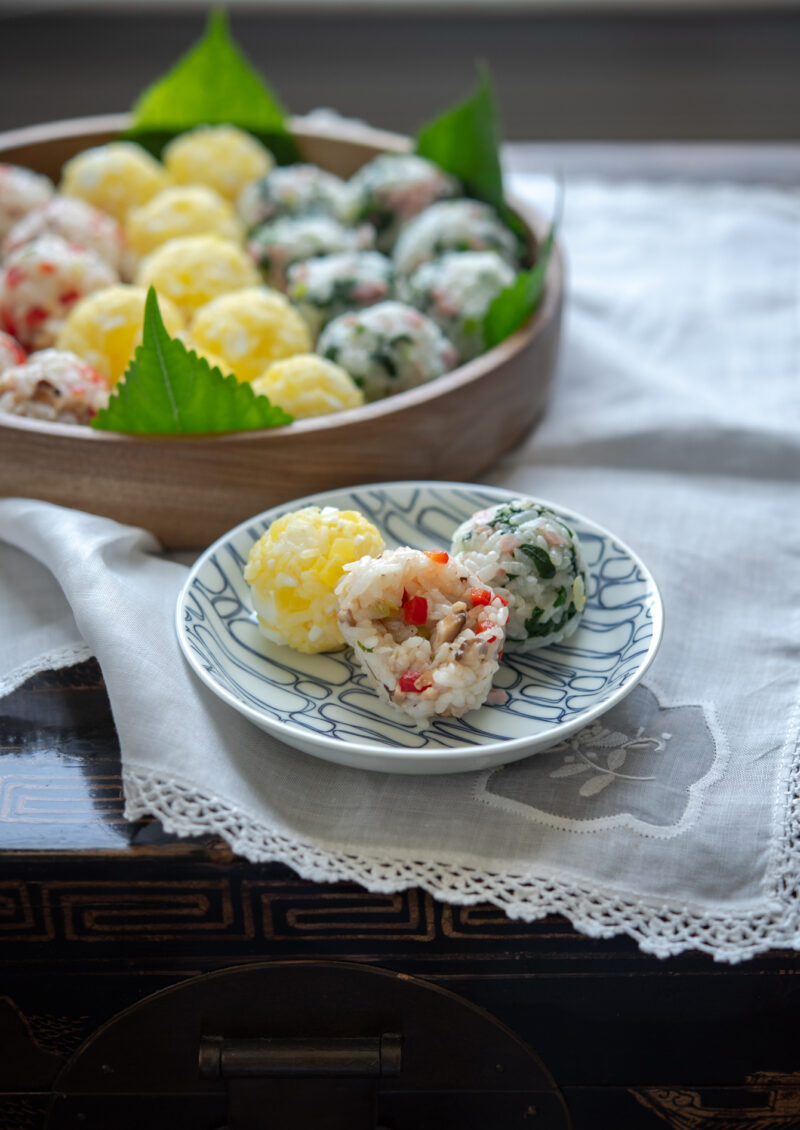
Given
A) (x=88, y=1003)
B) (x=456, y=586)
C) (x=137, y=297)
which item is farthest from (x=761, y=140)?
(x=88, y=1003)

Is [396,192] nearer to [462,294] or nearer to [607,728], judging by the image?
[462,294]

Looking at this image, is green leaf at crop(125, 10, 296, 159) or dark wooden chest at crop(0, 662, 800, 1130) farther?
green leaf at crop(125, 10, 296, 159)

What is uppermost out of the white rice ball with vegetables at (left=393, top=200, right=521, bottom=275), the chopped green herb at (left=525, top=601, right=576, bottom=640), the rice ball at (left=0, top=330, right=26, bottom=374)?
the white rice ball with vegetables at (left=393, top=200, right=521, bottom=275)

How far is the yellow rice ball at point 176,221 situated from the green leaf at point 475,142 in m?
0.33

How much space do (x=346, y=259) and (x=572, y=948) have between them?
0.84 meters

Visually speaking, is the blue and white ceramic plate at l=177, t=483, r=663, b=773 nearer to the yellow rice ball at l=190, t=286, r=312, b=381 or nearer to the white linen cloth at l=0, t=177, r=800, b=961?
the white linen cloth at l=0, t=177, r=800, b=961

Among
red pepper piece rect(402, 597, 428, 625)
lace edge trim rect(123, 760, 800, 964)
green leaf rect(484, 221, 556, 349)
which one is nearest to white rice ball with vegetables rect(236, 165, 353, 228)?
green leaf rect(484, 221, 556, 349)

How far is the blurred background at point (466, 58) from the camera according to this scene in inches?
146

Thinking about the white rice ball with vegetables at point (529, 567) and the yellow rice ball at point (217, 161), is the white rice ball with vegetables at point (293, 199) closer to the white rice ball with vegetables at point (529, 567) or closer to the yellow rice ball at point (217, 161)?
the yellow rice ball at point (217, 161)

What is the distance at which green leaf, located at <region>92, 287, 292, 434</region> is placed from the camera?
Result: 105 cm

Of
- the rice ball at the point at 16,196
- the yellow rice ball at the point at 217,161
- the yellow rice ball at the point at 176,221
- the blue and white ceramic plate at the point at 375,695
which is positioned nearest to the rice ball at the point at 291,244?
the yellow rice ball at the point at 176,221

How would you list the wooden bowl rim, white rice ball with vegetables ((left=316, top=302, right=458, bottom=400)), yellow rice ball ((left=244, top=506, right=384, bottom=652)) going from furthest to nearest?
white rice ball with vegetables ((left=316, top=302, right=458, bottom=400)) < the wooden bowl rim < yellow rice ball ((left=244, top=506, right=384, bottom=652))

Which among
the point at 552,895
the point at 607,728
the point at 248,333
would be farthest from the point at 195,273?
the point at 552,895

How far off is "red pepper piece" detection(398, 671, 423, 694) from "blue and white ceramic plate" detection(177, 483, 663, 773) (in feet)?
0.14
